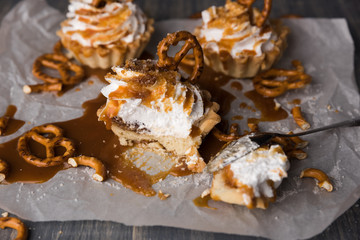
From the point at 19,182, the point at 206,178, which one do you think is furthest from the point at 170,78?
the point at 19,182

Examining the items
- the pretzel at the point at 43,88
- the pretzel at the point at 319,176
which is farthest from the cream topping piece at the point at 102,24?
the pretzel at the point at 319,176

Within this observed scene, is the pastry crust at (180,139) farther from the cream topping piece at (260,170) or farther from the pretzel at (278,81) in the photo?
the pretzel at (278,81)

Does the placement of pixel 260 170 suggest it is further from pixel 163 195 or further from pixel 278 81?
pixel 278 81

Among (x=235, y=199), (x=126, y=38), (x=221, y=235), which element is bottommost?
(x=221, y=235)

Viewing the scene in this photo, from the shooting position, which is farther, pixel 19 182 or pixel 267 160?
pixel 19 182

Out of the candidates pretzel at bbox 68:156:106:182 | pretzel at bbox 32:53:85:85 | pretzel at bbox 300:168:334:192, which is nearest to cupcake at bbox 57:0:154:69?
pretzel at bbox 32:53:85:85

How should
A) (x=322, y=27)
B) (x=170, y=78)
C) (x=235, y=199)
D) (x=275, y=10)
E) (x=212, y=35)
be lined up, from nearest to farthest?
(x=235, y=199)
(x=170, y=78)
(x=212, y=35)
(x=322, y=27)
(x=275, y=10)

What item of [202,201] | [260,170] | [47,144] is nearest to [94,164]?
[47,144]

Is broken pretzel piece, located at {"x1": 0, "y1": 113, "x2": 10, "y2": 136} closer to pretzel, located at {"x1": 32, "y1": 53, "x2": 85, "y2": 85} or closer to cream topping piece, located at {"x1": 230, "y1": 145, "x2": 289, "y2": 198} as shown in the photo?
pretzel, located at {"x1": 32, "y1": 53, "x2": 85, "y2": 85}

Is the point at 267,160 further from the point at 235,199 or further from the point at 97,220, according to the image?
the point at 97,220
